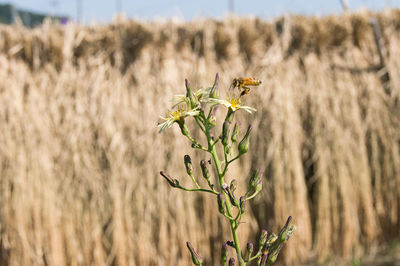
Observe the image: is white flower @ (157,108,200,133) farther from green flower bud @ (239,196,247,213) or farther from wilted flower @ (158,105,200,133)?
green flower bud @ (239,196,247,213)

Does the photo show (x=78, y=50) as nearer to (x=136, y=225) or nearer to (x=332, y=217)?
(x=136, y=225)

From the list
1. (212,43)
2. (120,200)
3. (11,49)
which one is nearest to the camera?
(120,200)

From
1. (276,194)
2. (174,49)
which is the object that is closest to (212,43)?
(174,49)

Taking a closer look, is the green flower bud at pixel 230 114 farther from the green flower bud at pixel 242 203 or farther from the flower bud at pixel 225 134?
the green flower bud at pixel 242 203

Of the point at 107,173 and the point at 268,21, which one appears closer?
the point at 107,173

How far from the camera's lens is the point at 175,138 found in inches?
118

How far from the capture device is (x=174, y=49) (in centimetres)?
331

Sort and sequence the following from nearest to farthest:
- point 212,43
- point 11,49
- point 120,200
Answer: point 120,200
point 11,49
point 212,43

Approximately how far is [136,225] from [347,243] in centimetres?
147

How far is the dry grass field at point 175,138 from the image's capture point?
290cm

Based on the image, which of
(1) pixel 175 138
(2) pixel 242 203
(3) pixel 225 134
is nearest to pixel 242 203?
(2) pixel 242 203

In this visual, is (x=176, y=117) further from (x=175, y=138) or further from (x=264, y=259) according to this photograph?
(x=175, y=138)

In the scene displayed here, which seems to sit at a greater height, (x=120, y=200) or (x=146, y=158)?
(x=146, y=158)

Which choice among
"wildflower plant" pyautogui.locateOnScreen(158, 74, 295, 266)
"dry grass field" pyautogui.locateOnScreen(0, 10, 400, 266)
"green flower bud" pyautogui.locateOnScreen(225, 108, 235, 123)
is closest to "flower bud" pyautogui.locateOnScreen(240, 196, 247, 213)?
"wildflower plant" pyautogui.locateOnScreen(158, 74, 295, 266)
